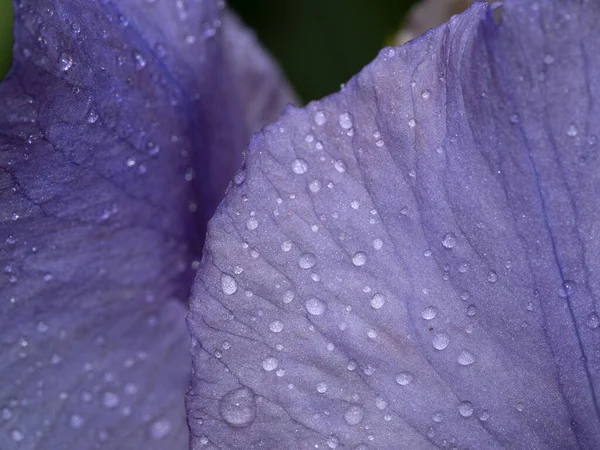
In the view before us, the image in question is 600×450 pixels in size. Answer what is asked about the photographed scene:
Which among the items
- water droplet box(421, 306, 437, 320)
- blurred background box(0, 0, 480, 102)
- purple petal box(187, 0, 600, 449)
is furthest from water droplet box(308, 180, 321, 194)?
blurred background box(0, 0, 480, 102)

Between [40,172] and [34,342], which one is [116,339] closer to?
[34,342]

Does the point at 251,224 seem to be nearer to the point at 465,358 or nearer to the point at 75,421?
the point at 465,358

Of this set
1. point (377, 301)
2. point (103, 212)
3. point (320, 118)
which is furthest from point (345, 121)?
point (103, 212)

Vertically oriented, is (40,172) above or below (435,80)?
below

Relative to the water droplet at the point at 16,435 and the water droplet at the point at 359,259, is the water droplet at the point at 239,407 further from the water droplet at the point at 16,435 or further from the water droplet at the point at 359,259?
the water droplet at the point at 16,435

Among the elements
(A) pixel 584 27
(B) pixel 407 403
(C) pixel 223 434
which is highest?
(A) pixel 584 27

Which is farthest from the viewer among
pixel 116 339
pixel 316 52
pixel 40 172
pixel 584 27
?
pixel 316 52

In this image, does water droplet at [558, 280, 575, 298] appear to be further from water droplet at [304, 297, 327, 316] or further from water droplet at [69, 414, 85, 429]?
water droplet at [69, 414, 85, 429]

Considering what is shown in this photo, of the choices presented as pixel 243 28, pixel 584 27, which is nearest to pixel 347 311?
pixel 584 27
